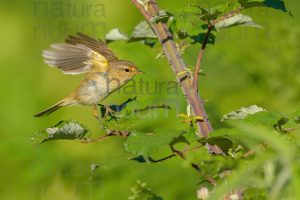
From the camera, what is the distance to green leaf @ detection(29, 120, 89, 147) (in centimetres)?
272

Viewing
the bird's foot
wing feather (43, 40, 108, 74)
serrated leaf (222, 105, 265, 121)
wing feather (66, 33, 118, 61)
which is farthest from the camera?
wing feather (66, 33, 118, 61)

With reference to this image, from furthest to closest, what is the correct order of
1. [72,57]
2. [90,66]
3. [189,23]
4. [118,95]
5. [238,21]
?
1. [118,95]
2. [90,66]
3. [72,57]
4. [238,21]
5. [189,23]

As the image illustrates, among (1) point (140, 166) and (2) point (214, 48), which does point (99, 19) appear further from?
(1) point (140, 166)

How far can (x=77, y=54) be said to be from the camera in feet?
14.2

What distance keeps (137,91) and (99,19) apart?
75.6 inches

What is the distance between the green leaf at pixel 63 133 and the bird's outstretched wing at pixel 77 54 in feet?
4.29

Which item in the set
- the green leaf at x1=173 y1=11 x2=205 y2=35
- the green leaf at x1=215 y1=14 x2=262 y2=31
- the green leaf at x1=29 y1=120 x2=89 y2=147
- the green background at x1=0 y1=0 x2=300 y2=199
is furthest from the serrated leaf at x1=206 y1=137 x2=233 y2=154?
the green background at x1=0 y1=0 x2=300 y2=199

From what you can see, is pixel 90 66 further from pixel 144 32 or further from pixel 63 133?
pixel 63 133

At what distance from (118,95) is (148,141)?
4736 mm

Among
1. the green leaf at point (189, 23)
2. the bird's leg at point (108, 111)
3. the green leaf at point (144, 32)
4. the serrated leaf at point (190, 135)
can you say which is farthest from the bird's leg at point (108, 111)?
the serrated leaf at point (190, 135)

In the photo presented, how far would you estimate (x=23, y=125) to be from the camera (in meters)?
6.90

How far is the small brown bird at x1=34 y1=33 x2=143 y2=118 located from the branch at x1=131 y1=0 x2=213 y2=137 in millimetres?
1065

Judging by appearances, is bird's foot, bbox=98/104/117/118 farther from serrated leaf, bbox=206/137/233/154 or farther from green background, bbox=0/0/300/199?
green background, bbox=0/0/300/199

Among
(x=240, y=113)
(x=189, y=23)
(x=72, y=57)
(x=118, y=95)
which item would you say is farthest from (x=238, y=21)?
(x=118, y=95)
